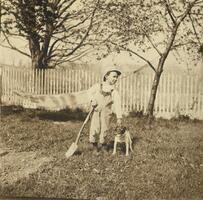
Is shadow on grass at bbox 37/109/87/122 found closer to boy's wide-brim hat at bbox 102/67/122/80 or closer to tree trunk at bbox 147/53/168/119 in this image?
boy's wide-brim hat at bbox 102/67/122/80

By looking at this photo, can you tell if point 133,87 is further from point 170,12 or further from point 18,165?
point 18,165

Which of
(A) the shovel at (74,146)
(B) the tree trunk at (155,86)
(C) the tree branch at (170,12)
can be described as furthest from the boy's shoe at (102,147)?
(C) the tree branch at (170,12)

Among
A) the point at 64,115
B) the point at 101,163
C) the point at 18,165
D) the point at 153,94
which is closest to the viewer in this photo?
the point at 101,163

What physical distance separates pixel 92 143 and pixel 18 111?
92 centimetres

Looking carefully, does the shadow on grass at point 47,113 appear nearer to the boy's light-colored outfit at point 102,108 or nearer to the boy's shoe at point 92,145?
the boy's light-colored outfit at point 102,108

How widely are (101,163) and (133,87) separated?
0.81m

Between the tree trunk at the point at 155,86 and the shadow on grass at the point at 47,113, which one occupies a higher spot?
the tree trunk at the point at 155,86

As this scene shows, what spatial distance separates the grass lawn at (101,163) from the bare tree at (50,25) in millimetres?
629

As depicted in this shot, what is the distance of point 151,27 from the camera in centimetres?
455

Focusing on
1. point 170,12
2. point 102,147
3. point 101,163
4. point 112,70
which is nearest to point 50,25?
point 112,70

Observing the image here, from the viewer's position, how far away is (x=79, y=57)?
183 inches

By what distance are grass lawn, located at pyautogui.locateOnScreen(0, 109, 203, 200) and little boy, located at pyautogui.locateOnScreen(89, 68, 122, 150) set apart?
0.30 ft

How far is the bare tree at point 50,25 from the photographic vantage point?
179 inches

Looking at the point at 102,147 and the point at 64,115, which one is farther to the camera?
the point at 64,115
